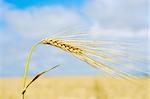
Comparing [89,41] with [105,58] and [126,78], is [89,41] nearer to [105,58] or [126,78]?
[105,58]

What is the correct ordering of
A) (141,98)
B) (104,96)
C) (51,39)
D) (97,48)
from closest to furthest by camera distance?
(97,48)
(51,39)
(104,96)
(141,98)

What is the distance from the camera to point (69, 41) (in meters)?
1.49

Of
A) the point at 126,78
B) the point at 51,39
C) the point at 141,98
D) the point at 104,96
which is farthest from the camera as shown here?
the point at 141,98

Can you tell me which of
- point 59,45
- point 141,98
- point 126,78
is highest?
point 59,45

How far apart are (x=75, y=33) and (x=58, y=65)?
16 centimetres

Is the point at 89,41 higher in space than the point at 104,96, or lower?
higher

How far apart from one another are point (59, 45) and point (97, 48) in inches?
6.1

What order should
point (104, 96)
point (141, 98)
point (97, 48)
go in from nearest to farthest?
point (97, 48) < point (104, 96) < point (141, 98)

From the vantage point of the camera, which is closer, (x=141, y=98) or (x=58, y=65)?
(x=58, y=65)

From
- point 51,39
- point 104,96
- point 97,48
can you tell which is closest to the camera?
point 97,48

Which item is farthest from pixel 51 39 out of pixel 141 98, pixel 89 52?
pixel 141 98

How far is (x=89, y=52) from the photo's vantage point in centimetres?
142

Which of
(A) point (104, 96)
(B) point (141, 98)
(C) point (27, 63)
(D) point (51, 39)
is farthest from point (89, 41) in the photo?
(B) point (141, 98)

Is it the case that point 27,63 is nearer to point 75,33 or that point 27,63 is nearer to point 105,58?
point 75,33
